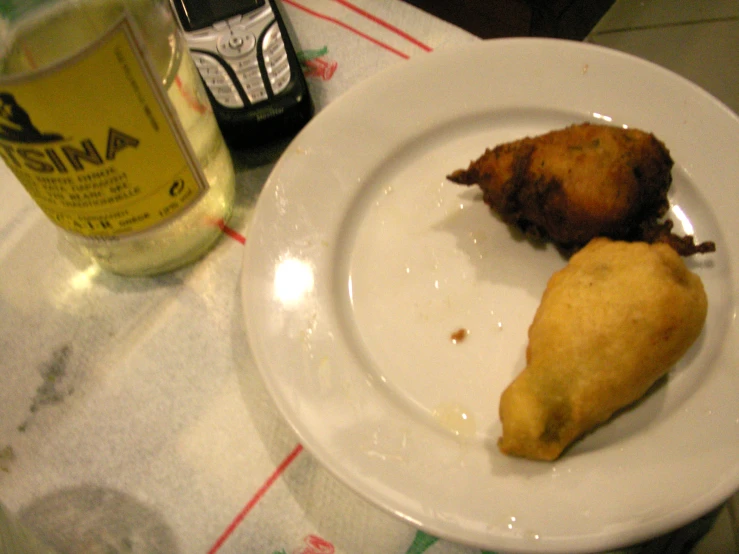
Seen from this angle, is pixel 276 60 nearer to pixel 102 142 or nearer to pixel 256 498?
pixel 102 142

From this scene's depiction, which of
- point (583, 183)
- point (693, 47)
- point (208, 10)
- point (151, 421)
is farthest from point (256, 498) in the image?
point (693, 47)

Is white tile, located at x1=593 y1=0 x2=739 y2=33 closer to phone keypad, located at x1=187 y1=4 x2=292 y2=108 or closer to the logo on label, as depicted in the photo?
phone keypad, located at x1=187 y1=4 x2=292 y2=108

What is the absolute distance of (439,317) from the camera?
17.7 inches

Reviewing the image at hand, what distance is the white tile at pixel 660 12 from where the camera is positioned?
1.06 metres

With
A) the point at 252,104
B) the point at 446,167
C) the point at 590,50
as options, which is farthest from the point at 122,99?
the point at 590,50

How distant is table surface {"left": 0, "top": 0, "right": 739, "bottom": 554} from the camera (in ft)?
1.30

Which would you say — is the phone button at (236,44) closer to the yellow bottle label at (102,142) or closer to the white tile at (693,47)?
the yellow bottle label at (102,142)

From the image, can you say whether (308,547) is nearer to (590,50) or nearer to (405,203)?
(405,203)

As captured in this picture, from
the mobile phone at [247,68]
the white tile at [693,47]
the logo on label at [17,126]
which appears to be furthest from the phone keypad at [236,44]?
the white tile at [693,47]

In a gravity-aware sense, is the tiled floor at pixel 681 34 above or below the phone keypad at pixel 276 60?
below

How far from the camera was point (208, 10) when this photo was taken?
56 centimetres

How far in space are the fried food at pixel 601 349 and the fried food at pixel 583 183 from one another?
0.05 m

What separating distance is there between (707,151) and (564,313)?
0.21 meters

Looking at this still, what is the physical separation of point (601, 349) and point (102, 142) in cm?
35
